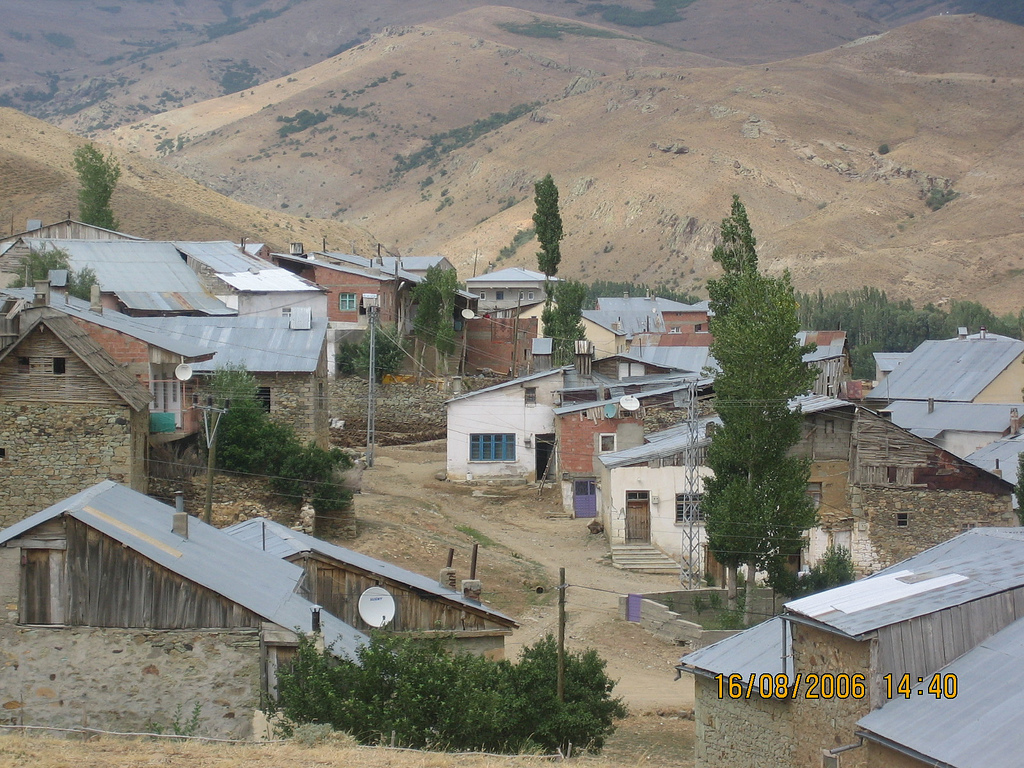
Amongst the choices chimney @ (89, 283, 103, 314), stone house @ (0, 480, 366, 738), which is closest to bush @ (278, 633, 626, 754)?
stone house @ (0, 480, 366, 738)

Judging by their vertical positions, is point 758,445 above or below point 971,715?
above

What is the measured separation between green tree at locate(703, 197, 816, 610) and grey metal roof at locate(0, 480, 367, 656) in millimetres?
13727

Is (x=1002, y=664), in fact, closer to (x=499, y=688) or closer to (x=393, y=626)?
(x=499, y=688)

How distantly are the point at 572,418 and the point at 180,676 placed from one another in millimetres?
26777

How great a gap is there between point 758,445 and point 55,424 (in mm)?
16223

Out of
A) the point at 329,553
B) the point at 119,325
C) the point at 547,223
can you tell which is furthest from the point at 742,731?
the point at 547,223

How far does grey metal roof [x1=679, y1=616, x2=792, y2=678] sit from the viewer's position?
1591 centimetres

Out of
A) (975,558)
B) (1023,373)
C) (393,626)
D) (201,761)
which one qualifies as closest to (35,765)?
(201,761)

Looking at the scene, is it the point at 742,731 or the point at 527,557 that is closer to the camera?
the point at 742,731

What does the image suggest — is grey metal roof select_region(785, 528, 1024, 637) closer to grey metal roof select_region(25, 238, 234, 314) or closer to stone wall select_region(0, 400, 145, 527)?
stone wall select_region(0, 400, 145, 527)

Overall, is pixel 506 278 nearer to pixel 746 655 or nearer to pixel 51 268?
pixel 51 268

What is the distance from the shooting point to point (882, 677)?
45.0ft

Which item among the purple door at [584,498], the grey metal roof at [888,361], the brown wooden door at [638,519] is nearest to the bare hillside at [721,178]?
the grey metal roof at [888,361]

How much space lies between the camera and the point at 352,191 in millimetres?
189125
